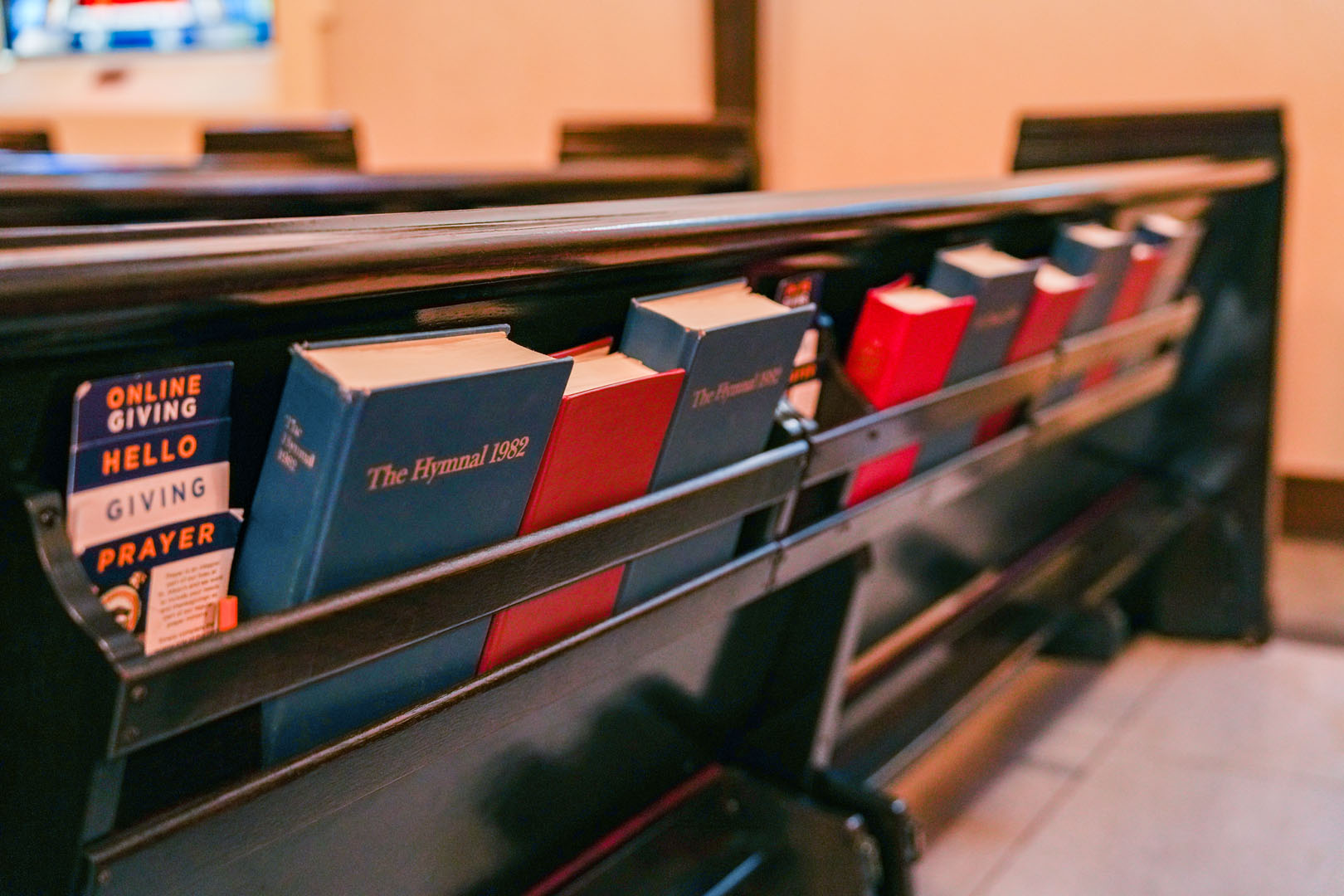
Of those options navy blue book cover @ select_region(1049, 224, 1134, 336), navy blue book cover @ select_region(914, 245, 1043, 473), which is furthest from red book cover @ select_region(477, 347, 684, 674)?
navy blue book cover @ select_region(1049, 224, 1134, 336)

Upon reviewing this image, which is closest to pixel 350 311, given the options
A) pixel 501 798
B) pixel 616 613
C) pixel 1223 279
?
pixel 616 613

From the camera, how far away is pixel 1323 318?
304cm

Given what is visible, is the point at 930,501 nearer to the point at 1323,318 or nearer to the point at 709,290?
the point at 709,290

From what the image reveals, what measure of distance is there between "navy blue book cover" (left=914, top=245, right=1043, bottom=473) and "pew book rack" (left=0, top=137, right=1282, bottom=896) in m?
0.03

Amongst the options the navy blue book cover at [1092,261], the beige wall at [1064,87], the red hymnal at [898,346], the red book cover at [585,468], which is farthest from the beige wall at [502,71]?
the red book cover at [585,468]

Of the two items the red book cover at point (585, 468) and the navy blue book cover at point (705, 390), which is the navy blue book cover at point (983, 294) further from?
the red book cover at point (585, 468)

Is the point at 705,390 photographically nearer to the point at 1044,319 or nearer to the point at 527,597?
the point at 527,597

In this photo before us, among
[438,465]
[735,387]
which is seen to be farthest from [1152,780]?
[438,465]

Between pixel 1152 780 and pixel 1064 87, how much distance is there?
2.23m

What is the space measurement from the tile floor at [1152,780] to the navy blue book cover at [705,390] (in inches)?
35.1

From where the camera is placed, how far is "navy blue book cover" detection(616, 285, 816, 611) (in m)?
0.84

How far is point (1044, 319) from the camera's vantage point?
4.60 feet

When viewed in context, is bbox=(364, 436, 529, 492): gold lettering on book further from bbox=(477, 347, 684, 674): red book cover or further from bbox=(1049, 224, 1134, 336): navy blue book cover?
bbox=(1049, 224, 1134, 336): navy blue book cover

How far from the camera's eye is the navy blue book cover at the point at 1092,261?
1.54 m
